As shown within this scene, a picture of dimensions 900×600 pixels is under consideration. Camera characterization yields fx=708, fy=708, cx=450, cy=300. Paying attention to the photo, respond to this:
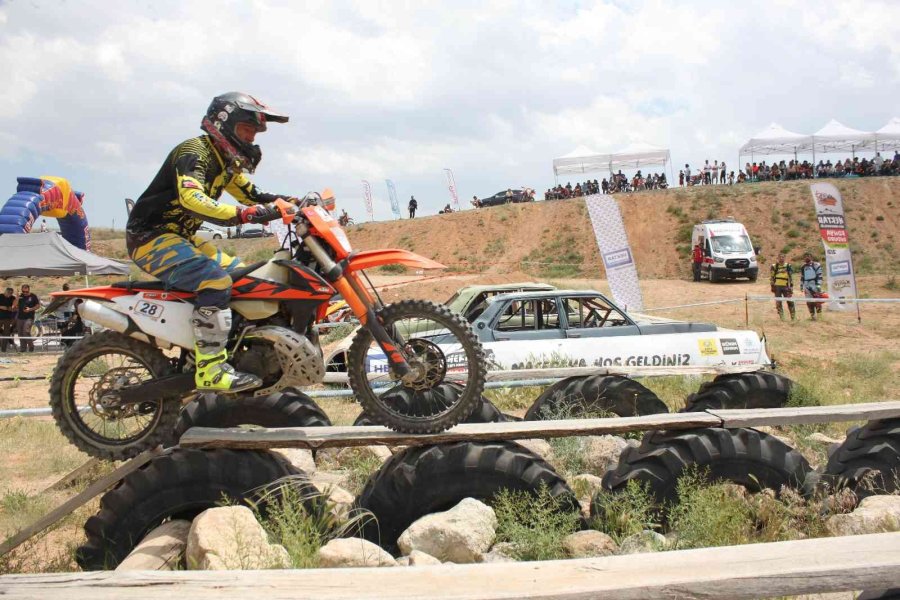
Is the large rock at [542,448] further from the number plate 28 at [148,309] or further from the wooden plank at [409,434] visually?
the number plate 28 at [148,309]

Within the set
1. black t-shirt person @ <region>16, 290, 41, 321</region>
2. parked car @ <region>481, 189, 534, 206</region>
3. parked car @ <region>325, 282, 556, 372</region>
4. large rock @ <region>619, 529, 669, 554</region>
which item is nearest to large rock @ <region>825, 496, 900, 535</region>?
large rock @ <region>619, 529, 669, 554</region>

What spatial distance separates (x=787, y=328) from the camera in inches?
728

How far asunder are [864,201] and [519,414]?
4430 centimetres

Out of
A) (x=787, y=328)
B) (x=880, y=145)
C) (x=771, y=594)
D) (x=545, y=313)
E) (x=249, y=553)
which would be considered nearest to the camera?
(x=771, y=594)

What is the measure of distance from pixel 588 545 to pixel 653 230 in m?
43.8

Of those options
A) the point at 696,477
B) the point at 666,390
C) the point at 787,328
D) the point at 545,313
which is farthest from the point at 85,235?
the point at 696,477

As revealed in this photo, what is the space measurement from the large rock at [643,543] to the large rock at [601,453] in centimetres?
176

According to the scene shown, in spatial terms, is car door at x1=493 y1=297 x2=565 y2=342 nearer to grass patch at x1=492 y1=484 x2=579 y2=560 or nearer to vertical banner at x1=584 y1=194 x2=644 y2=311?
grass patch at x1=492 y1=484 x2=579 y2=560

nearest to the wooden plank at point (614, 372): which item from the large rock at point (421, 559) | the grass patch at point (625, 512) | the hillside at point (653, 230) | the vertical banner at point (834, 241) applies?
the grass patch at point (625, 512)

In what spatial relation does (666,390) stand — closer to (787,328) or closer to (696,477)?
(696,477)

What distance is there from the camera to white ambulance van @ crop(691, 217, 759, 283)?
31.3 metres

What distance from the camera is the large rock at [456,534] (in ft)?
12.1

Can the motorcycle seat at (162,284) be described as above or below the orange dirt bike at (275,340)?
above

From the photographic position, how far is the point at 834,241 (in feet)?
62.8
